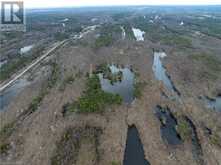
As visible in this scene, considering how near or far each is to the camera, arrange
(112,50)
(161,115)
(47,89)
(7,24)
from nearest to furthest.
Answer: (161,115) → (47,89) → (112,50) → (7,24)

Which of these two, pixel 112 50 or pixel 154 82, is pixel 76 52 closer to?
pixel 112 50

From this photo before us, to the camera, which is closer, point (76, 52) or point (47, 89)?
point (47, 89)

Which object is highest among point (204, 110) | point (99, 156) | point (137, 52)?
point (137, 52)

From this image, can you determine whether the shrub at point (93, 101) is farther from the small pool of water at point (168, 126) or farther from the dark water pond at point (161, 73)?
the dark water pond at point (161, 73)

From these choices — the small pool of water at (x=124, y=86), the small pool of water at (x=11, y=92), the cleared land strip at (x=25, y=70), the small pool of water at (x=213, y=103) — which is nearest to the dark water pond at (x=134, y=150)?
the small pool of water at (x=124, y=86)

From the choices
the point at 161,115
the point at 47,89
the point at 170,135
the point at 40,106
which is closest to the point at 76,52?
the point at 47,89

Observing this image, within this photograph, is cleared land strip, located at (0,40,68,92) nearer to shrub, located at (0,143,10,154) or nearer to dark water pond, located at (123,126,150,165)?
shrub, located at (0,143,10,154)

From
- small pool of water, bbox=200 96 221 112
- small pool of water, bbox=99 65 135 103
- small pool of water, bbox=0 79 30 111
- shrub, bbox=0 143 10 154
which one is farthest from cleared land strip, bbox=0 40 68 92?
small pool of water, bbox=200 96 221 112
